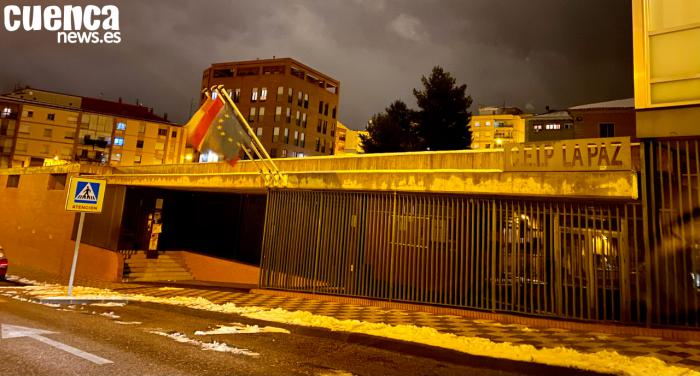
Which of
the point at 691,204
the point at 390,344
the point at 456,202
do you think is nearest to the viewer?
the point at 390,344

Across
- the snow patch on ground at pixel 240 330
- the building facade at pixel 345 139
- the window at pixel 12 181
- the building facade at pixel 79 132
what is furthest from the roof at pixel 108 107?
the snow patch on ground at pixel 240 330

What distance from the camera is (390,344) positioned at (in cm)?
658

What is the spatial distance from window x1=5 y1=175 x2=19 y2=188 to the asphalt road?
Answer: 22.8 metres

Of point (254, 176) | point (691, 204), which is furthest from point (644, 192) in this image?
point (254, 176)

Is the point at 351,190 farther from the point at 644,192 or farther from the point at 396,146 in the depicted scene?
the point at 396,146

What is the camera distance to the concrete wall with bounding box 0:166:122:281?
1923cm

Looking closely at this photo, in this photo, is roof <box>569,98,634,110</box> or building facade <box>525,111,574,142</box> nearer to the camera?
roof <box>569,98,634,110</box>

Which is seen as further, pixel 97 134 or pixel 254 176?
pixel 97 134

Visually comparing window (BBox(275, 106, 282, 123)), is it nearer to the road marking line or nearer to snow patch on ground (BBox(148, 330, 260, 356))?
the road marking line

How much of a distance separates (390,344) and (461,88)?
103ft

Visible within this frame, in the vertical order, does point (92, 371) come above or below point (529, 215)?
below

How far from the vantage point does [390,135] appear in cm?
3438

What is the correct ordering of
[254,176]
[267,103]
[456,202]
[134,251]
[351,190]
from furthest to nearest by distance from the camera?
1. [267,103]
2. [134,251]
3. [254,176]
4. [351,190]
5. [456,202]

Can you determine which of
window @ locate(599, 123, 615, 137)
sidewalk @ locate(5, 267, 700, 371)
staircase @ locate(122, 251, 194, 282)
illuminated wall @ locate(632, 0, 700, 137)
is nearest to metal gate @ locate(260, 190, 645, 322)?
sidewalk @ locate(5, 267, 700, 371)
